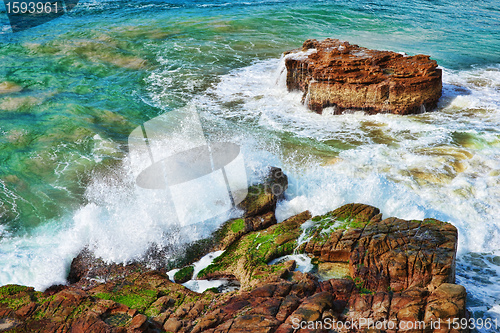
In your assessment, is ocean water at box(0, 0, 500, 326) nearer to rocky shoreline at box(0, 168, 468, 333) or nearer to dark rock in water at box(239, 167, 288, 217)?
dark rock in water at box(239, 167, 288, 217)

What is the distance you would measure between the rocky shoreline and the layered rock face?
5.33m

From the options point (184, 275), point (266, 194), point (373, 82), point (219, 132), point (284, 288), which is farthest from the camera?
point (373, 82)

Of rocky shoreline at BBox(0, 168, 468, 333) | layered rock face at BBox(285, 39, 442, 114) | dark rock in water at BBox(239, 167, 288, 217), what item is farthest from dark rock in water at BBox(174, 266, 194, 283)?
layered rock face at BBox(285, 39, 442, 114)

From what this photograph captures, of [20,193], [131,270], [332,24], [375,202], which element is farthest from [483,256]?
[332,24]

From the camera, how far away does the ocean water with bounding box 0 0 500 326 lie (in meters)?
6.62

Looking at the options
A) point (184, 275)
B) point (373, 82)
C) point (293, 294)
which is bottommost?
point (184, 275)

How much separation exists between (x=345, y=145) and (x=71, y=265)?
6.58 meters

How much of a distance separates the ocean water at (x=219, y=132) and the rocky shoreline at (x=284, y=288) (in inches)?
24.4

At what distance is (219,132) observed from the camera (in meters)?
10.4

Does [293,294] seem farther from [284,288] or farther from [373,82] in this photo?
[373,82]

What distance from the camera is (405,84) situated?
10633 millimetres

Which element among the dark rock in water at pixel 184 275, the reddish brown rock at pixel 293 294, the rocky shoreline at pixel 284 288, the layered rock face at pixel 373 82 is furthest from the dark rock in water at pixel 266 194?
the layered rock face at pixel 373 82

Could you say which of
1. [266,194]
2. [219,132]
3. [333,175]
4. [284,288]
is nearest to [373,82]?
[333,175]

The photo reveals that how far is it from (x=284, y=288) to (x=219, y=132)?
6136 mm
